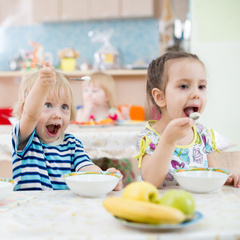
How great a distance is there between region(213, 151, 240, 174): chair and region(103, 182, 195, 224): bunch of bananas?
67 cm

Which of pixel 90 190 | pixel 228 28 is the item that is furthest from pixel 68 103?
pixel 228 28

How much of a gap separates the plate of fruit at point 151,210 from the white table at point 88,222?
1cm

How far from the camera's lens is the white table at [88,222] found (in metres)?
0.63

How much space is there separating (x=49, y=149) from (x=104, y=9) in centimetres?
369

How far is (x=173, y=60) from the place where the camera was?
1296 millimetres

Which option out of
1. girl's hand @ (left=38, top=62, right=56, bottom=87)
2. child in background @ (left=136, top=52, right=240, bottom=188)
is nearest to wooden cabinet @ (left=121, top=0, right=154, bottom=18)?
child in background @ (left=136, top=52, right=240, bottom=188)

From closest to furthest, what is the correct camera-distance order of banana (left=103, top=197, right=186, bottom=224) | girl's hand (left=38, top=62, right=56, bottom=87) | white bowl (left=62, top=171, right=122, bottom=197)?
banana (left=103, top=197, right=186, bottom=224)
white bowl (left=62, top=171, right=122, bottom=197)
girl's hand (left=38, top=62, right=56, bottom=87)

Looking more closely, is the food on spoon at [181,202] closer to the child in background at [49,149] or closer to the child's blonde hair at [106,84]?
the child in background at [49,149]

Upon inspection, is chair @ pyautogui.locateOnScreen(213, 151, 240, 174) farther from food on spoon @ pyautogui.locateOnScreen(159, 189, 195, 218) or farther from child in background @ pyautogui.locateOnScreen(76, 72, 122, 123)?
child in background @ pyautogui.locateOnScreen(76, 72, 122, 123)

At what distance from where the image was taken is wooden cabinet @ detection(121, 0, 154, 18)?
15.2 feet

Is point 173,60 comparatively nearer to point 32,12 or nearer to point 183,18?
point 183,18

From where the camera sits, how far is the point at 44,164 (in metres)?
1.28

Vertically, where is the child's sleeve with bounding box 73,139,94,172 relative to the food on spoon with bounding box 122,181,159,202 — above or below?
below

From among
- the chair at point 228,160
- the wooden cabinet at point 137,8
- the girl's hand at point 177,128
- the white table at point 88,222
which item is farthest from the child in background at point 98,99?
the white table at point 88,222
